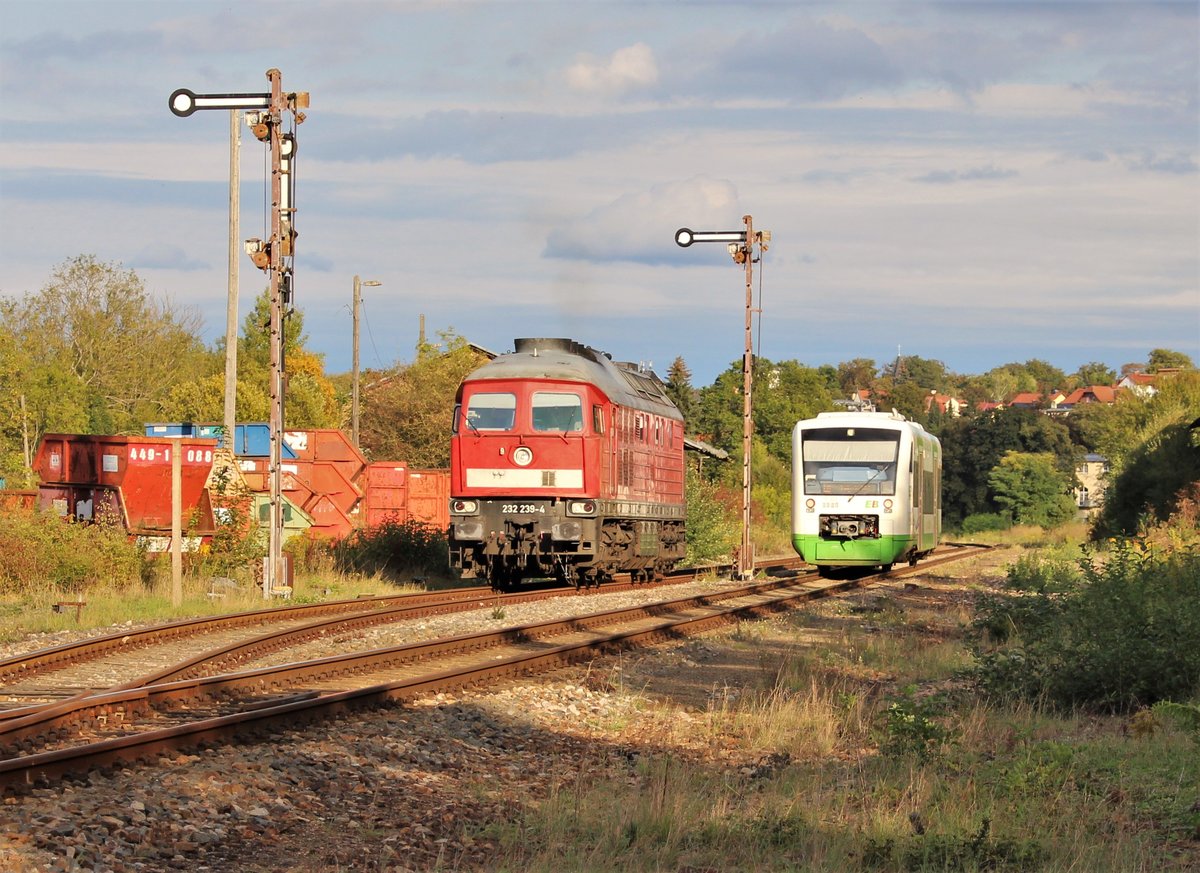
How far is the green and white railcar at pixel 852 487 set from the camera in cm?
2667

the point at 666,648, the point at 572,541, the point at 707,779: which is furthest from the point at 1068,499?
the point at 707,779

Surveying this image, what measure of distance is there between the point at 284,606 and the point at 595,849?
529 inches

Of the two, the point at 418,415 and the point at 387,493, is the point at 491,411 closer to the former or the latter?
the point at 387,493

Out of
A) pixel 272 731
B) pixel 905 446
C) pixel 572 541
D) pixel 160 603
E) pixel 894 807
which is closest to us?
pixel 894 807

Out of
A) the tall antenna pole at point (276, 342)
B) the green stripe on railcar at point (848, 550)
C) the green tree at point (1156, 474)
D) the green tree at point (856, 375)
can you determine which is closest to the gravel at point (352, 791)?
the tall antenna pole at point (276, 342)

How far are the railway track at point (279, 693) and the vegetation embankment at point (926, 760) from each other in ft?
4.95

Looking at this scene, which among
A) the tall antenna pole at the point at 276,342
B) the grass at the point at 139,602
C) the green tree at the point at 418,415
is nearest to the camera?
the grass at the point at 139,602

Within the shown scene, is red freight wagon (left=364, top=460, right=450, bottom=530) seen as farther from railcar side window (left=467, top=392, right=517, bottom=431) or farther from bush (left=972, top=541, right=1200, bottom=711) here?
bush (left=972, top=541, right=1200, bottom=711)

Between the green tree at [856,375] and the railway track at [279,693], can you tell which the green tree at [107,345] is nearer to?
the railway track at [279,693]

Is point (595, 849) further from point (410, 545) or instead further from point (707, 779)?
point (410, 545)

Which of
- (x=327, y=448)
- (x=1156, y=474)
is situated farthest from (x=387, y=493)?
(x=1156, y=474)

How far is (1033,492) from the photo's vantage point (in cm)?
8688

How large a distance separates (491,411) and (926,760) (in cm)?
1484

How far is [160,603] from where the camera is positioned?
63.6 feet
